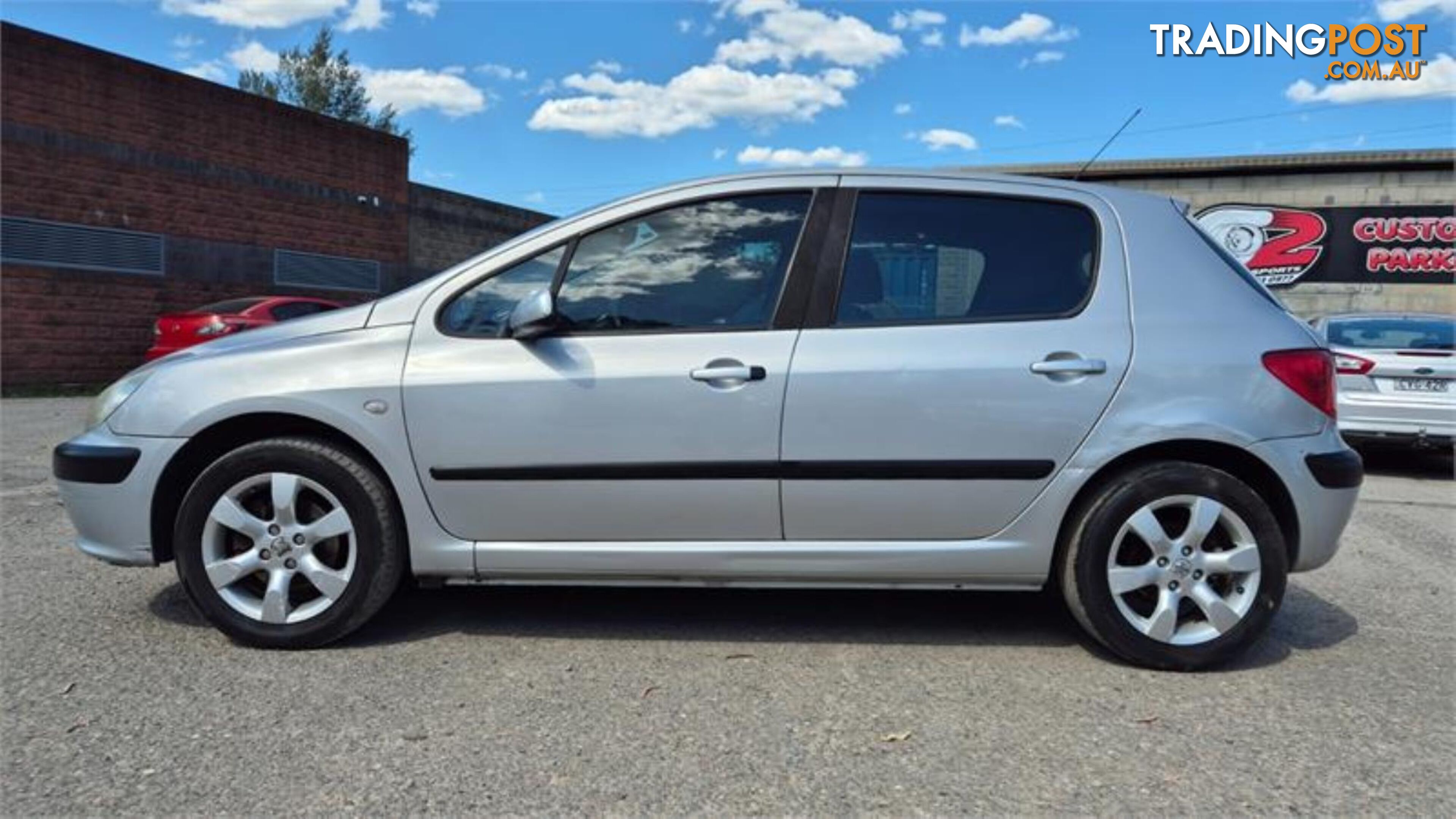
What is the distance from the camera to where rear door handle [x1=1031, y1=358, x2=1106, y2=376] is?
10.2ft

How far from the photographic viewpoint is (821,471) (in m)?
3.13

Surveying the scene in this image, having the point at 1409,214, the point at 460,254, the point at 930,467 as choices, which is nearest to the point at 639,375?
the point at 930,467

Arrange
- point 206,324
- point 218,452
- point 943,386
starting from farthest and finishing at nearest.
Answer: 1. point 206,324
2. point 218,452
3. point 943,386

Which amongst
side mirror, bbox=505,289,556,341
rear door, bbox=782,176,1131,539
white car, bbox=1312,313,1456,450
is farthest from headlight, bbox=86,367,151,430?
white car, bbox=1312,313,1456,450

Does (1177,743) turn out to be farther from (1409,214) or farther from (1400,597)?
(1409,214)

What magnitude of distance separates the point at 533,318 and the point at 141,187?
1343 cm

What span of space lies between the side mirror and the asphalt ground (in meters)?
1.12

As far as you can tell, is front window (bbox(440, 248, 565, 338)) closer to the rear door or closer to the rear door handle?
the rear door

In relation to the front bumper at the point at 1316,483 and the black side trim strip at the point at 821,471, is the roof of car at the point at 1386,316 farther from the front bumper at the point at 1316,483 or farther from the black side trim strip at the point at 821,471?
the black side trim strip at the point at 821,471

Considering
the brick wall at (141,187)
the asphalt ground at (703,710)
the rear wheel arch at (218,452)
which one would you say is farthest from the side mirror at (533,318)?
the brick wall at (141,187)

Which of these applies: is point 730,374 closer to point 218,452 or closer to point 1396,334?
point 218,452

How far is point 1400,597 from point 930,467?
259cm

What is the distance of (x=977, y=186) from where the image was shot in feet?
11.1

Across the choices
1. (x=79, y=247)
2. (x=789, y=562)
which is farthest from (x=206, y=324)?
(x=789, y=562)
